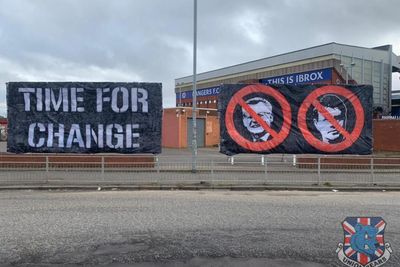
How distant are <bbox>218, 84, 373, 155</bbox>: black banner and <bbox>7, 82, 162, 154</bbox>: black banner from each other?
2.63 m

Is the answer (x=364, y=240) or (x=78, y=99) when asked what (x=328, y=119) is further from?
(x=364, y=240)

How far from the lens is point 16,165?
15508mm

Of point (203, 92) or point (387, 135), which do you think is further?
point (203, 92)

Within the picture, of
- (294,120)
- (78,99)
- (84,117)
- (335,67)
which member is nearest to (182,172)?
(84,117)

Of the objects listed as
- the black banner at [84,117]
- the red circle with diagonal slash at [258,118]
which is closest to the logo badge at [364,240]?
the red circle with diagonal slash at [258,118]

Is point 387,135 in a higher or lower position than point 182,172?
higher

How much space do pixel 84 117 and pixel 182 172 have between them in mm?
3862

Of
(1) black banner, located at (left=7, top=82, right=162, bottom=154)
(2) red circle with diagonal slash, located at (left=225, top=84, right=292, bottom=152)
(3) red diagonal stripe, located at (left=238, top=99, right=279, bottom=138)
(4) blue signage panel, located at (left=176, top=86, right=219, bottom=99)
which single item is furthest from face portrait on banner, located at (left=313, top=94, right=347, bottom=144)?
(4) blue signage panel, located at (left=176, top=86, right=219, bottom=99)

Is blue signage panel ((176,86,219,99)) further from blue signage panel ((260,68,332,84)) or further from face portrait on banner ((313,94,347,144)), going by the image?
face portrait on banner ((313,94,347,144))

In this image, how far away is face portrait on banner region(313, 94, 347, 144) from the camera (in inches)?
603

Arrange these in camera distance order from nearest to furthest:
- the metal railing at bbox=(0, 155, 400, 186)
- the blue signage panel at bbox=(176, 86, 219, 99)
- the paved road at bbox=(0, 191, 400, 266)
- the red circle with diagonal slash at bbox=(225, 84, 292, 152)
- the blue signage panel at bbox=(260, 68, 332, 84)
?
the paved road at bbox=(0, 191, 400, 266) → the metal railing at bbox=(0, 155, 400, 186) → the red circle with diagonal slash at bbox=(225, 84, 292, 152) → the blue signage panel at bbox=(260, 68, 332, 84) → the blue signage panel at bbox=(176, 86, 219, 99)

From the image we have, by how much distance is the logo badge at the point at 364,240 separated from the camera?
4.25 meters

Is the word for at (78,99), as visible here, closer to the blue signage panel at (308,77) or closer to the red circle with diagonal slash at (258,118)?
the red circle with diagonal slash at (258,118)

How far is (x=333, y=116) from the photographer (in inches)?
606
